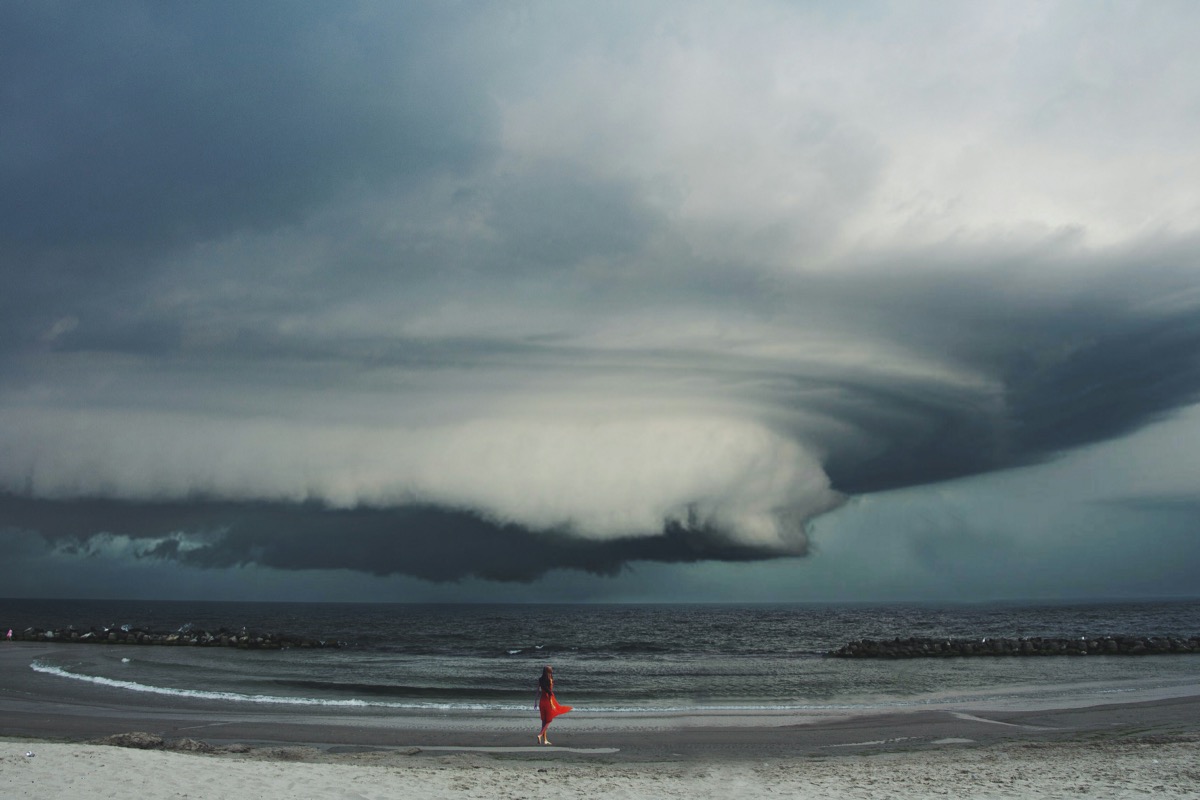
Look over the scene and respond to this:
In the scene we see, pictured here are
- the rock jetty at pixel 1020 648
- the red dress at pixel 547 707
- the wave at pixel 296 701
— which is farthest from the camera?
the rock jetty at pixel 1020 648

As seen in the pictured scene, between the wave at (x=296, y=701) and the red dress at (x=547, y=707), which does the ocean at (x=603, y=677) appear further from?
the red dress at (x=547, y=707)

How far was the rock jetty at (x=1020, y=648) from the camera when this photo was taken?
58188mm

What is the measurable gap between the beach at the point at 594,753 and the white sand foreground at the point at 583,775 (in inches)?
2.5

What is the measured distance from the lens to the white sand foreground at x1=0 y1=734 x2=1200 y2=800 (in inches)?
593

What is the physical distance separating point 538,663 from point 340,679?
1560 centimetres

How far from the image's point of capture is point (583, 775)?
18.0 metres

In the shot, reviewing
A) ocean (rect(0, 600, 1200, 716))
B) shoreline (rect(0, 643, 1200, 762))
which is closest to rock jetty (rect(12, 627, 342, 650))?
ocean (rect(0, 600, 1200, 716))

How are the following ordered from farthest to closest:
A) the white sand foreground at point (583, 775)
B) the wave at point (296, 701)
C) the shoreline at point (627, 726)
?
the wave at point (296, 701) < the shoreline at point (627, 726) < the white sand foreground at point (583, 775)

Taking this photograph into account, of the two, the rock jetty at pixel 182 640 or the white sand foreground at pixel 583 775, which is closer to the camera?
the white sand foreground at pixel 583 775

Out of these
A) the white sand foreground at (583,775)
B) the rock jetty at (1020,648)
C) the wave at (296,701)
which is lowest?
the rock jetty at (1020,648)

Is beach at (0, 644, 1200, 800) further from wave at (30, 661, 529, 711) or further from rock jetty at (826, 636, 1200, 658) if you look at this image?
rock jetty at (826, 636, 1200, 658)

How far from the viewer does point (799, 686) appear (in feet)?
126

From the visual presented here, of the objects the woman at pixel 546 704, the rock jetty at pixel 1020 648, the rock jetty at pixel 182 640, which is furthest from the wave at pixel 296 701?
the rock jetty at pixel 1020 648

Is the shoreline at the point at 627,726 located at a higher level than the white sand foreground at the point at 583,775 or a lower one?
lower
